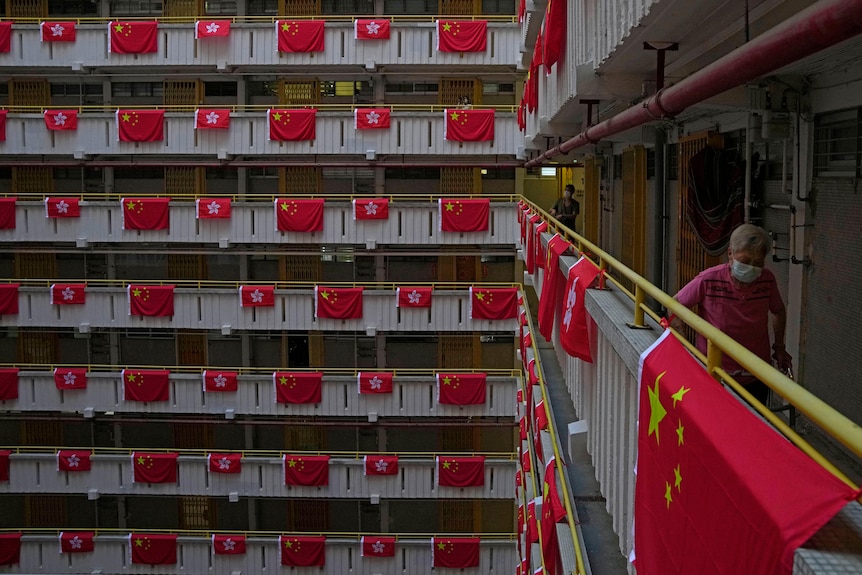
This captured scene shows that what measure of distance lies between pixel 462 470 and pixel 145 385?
836cm

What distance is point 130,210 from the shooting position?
2311cm

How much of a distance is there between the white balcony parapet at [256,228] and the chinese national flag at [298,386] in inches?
133

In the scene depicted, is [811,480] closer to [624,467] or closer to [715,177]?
[624,467]

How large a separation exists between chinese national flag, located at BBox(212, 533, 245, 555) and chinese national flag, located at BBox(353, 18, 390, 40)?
1277cm

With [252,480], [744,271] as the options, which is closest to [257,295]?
[252,480]

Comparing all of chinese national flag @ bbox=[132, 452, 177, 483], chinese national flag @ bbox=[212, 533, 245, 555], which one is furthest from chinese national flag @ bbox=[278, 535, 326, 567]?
chinese national flag @ bbox=[132, 452, 177, 483]

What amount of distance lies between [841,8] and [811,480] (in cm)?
110

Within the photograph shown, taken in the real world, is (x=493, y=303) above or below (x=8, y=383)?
above

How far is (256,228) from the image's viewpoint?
23.2 meters

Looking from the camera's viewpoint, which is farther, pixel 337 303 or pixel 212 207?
pixel 337 303

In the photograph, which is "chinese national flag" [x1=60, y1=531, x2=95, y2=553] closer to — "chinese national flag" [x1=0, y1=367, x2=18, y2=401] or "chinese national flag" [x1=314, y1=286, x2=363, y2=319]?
"chinese national flag" [x1=0, y1=367, x2=18, y2=401]

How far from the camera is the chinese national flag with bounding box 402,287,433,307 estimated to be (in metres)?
22.9

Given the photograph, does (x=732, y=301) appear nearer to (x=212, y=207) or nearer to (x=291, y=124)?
(x=291, y=124)

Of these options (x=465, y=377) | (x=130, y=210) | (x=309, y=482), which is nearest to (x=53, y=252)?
(x=130, y=210)
